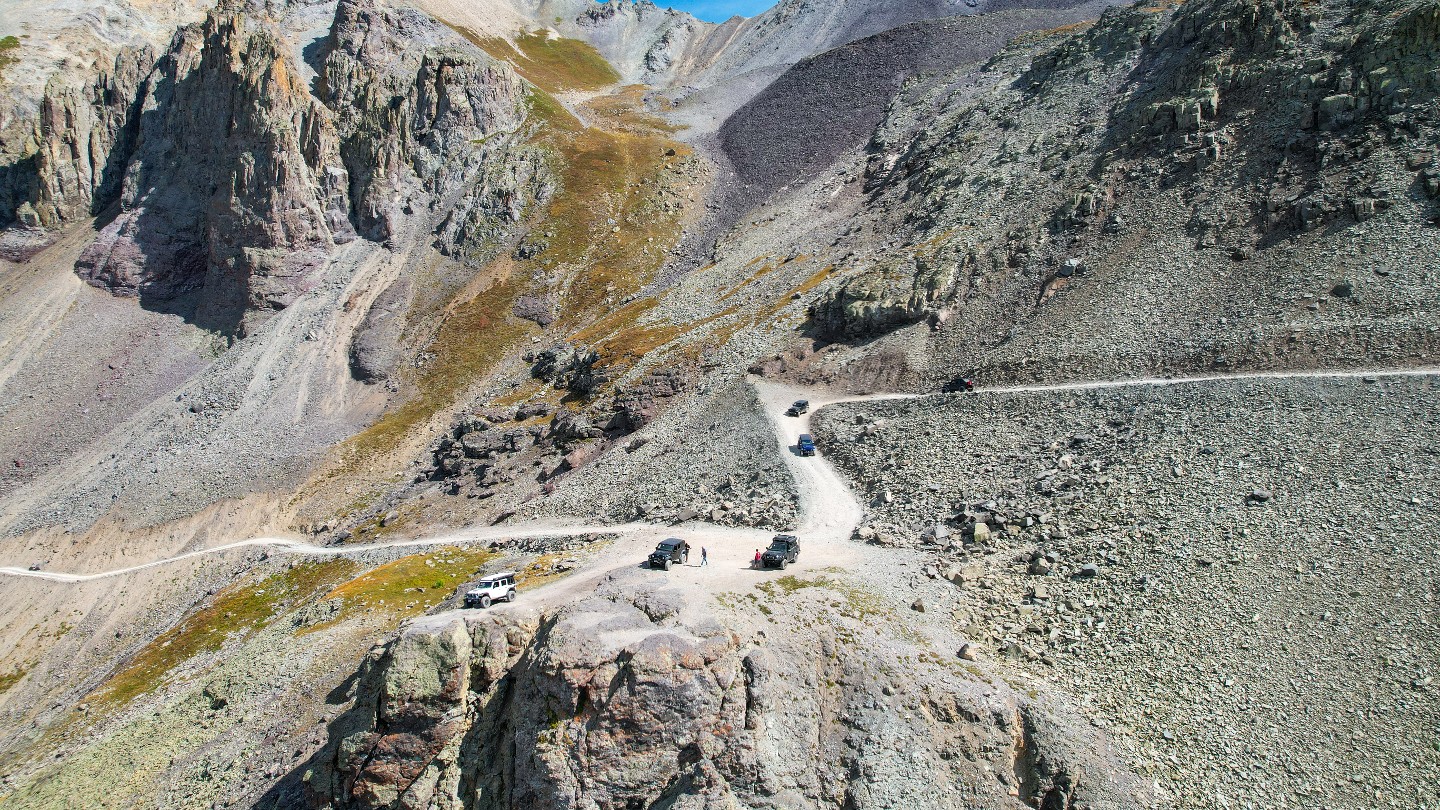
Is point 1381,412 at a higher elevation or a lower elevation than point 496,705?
higher

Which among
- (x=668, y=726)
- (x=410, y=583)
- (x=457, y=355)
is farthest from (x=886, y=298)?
(x=457, y=355)

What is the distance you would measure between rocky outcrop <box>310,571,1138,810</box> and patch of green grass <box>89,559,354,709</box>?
28059 mm

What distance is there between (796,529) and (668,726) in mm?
19619

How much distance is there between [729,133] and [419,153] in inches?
2452

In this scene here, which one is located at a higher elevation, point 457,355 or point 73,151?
point 73,151

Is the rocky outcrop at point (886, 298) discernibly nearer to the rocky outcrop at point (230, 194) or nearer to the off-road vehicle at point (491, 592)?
the off-road vehicle at point (491, 592)

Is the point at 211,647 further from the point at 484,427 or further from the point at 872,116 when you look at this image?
the point at 872,116

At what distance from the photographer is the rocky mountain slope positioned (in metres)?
20.8

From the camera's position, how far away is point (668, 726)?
63.2 ft

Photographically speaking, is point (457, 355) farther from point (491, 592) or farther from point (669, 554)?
point (669, 554)

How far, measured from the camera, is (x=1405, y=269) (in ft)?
127

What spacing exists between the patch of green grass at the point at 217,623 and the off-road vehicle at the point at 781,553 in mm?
35887

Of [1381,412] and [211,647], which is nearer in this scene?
[1381,412]

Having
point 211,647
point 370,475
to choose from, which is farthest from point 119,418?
point 211,647
